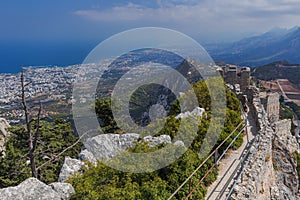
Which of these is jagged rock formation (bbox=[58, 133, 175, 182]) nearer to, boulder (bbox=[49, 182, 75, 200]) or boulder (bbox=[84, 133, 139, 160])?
boulder (bbox=[84, 133, 139, 160])

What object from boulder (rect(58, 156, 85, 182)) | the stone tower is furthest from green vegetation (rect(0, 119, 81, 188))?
the stone tower

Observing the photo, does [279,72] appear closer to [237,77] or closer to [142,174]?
[237,77]

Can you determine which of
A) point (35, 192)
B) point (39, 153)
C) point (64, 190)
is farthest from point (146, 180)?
point (39, 153)

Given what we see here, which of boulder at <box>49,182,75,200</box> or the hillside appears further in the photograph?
the hillside

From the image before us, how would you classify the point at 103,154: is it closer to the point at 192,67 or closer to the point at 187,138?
the point at 187,138

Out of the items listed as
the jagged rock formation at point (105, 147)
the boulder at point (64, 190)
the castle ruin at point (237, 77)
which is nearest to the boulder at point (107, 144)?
the jagged rock formation at point (105, 147)

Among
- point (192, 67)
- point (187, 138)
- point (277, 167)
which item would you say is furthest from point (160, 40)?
point (192, 67)
